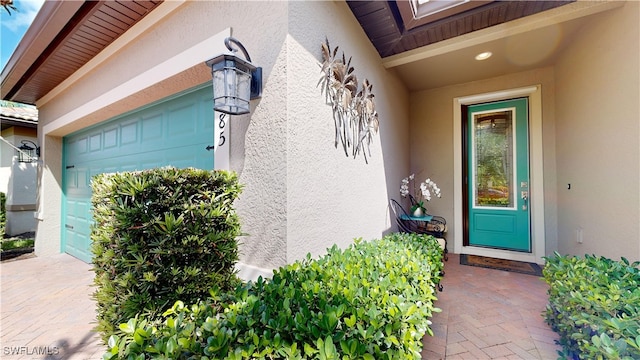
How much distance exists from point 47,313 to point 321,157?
313 centimetres

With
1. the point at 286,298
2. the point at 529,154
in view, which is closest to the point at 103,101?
the point at 286,298

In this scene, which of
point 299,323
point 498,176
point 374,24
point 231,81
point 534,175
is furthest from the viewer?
point 498,176

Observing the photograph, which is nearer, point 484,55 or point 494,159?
point 484,55

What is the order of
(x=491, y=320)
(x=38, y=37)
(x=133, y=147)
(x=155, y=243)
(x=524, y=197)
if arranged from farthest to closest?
1. (x=524, y=197)
2. (x=133, y=147)
3. (x=38, y=37)
4. (x=491, y=320)
5. (x=155, y=243)

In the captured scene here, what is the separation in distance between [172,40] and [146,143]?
1.23 meters

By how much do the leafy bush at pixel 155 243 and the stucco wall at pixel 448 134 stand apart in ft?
13.0

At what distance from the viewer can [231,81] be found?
1.65 m

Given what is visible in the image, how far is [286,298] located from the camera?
1.16 metres

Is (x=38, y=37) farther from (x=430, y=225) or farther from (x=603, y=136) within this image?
(x=603, y=136)

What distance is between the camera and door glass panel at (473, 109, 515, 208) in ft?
13.4

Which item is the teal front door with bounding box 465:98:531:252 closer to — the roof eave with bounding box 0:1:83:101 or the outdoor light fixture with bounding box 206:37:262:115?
the outdoor light fixture with bounding box 206:37:262:115

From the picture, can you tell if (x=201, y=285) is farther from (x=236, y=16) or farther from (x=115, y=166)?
(x=115, y=166)

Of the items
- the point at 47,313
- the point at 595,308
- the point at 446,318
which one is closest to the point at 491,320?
the point at 446,318

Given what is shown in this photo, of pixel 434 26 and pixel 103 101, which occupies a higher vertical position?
pixel 434 26
